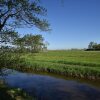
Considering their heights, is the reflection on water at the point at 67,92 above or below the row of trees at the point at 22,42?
below

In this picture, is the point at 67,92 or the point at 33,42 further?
the point at 67,92

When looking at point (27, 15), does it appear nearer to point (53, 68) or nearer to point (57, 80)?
point (57, 80)

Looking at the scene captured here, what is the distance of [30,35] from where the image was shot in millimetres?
15164

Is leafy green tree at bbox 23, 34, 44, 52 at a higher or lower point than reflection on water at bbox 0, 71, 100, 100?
higher

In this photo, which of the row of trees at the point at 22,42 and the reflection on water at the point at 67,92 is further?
the reflection on water at the point at 67,92

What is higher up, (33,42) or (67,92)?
(33,42)

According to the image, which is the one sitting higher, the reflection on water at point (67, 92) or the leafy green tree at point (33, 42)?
the leafy green tree at point (33, 42)

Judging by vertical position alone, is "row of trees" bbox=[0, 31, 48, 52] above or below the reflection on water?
above

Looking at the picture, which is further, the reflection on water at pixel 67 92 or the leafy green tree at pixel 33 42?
the reflection on water at pixel 67 92

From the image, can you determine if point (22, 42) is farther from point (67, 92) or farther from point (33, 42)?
point (67, 92)

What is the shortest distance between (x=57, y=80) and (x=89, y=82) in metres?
5.40

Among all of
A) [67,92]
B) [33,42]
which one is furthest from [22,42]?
[67,92]

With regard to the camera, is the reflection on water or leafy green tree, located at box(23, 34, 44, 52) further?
the reflection on water

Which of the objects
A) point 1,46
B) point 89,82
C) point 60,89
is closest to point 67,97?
point 60,89
